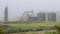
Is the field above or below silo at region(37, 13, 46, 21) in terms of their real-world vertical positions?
below

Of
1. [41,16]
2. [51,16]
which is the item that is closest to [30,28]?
[41,16]

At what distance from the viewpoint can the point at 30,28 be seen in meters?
1.84

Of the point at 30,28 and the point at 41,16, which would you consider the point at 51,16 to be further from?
the point at 30,28

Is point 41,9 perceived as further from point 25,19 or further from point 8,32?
point 8,32

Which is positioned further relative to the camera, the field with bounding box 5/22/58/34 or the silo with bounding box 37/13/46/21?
the silo with bounding box 37/13/46/21

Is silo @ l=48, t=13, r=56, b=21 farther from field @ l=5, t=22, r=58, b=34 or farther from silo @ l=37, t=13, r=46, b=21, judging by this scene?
field @ l=5, t=22, r=58, b=34

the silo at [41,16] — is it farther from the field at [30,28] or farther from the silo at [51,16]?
the field at [30,28]

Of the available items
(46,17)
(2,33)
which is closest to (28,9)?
(46,17)

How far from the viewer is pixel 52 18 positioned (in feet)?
7.13

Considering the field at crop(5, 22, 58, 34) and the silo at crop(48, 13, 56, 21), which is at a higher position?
the silo at crop(48, 13, 56, 21)

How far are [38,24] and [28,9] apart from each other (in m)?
0.47

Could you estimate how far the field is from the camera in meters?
1.78

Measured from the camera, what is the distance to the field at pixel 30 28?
178 centimetres

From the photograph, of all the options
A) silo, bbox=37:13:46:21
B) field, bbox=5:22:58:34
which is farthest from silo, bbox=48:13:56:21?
field, bbox=5:22:58:34
